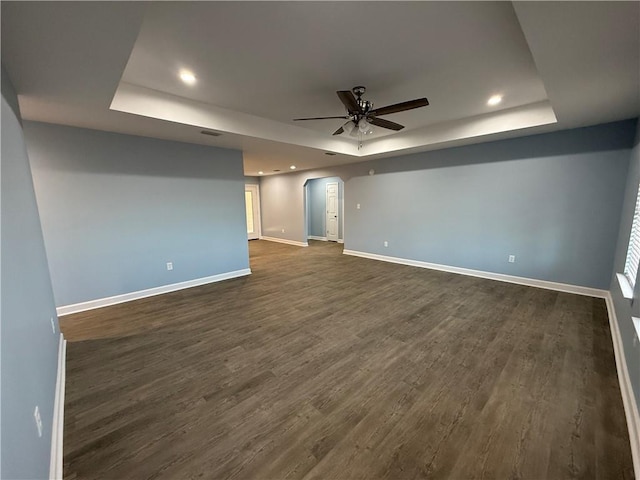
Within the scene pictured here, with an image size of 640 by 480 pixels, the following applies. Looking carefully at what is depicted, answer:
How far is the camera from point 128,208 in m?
3.80

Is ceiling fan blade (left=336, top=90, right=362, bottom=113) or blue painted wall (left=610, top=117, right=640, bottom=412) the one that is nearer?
blue painted wall (left=610, top=117, right=640, bottom=412)

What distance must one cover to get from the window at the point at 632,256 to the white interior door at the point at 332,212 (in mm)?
6860

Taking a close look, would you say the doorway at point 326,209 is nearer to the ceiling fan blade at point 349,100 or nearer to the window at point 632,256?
the ceiling fan blade at point 349,100

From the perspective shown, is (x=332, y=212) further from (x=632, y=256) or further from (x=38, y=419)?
(x=38, y=419)

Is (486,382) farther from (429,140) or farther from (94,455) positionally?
(429,140)

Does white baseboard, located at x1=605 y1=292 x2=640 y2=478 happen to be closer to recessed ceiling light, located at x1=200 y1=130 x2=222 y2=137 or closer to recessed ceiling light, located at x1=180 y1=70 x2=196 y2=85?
recessed ceiling light, located at x1=180 y1=70 x2=196 y2=85

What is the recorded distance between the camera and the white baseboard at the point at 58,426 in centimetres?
137

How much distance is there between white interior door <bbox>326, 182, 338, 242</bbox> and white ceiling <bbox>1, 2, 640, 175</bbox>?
5.21 meters

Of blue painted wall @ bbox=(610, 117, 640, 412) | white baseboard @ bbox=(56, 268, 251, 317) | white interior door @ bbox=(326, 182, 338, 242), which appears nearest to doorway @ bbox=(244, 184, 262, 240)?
white interior door @ bbox=(326, 182, 338, 242)

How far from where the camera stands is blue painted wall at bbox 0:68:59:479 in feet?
3.22

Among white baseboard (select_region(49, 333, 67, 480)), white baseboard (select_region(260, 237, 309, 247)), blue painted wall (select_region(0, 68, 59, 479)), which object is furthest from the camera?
white baseboard (select_region(260, 237, 309, 247))

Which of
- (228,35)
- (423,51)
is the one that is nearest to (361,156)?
(423,51)

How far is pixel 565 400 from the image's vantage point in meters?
1.91

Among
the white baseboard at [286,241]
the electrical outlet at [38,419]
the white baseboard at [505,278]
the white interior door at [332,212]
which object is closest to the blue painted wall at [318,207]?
the white interior door at [332,212]
